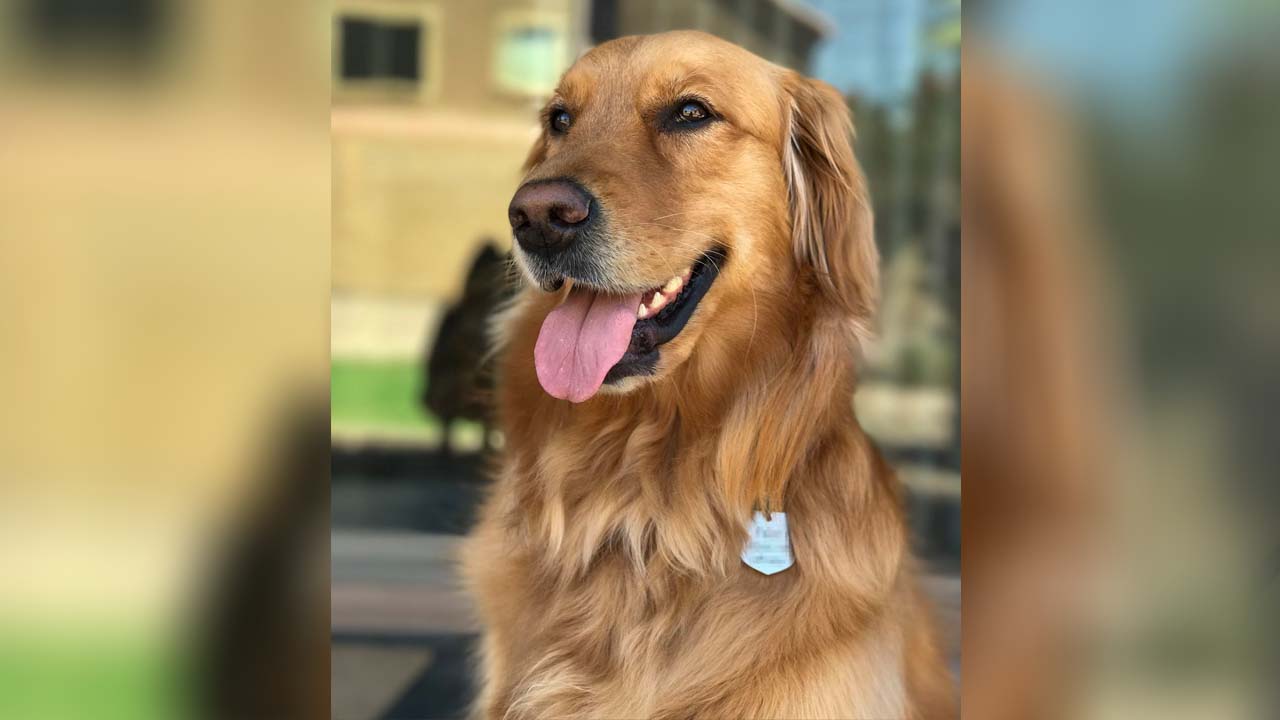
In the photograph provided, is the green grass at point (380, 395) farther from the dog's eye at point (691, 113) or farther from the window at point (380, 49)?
the dog's eye at point (691, 113)

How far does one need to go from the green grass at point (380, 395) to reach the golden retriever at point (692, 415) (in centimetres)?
219

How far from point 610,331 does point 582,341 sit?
2.3 inches

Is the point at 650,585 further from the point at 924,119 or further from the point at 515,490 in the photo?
the point at 924,119

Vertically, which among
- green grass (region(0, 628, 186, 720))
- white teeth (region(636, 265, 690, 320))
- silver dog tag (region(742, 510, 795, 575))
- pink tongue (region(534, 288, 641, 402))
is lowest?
green grass (region(0, 628, 186, 720))

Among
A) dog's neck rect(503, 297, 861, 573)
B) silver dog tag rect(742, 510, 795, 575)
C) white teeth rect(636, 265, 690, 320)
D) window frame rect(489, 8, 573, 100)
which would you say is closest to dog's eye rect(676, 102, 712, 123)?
white teeth rect(636, 265, 690, 320)

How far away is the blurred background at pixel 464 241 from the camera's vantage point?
4.16 meters

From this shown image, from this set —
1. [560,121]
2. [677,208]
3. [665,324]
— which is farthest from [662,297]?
[560,121]

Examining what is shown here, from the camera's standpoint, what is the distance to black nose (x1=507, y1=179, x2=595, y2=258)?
6.61 feet

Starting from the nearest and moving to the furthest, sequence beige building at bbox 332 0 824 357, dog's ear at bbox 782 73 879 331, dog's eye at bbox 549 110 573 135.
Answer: dog's ear at bbox 782 73 879 331, dog's eye at bbox 549 110 573 135, beige building at bbox 332 0 824 357

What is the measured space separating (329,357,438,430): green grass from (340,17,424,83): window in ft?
3.84

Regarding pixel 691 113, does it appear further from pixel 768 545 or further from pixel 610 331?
pixel 768 545

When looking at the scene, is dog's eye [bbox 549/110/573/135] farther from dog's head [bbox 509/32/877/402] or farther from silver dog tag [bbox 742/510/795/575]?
silver dog tag [bbox 742/510/795/575]

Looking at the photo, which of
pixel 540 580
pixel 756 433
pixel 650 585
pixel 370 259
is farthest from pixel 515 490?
pixel 370 259

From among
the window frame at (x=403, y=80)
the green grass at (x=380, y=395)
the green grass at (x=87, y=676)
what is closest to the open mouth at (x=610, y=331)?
the green grass at (x=87, y=676)
